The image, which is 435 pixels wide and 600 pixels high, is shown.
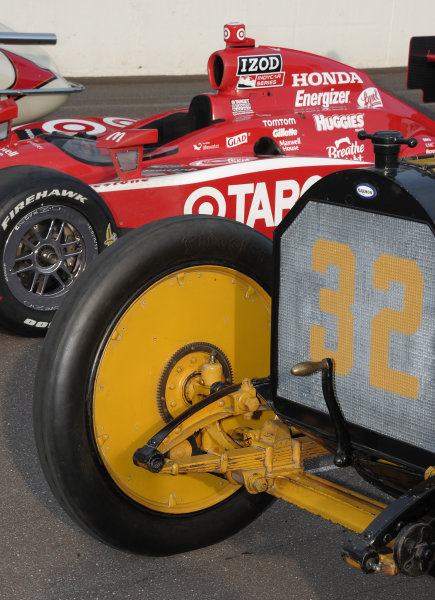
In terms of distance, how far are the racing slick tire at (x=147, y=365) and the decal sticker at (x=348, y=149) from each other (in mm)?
3980

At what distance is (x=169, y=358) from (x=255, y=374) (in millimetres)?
344

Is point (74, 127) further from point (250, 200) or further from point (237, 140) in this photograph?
point (250, 200)

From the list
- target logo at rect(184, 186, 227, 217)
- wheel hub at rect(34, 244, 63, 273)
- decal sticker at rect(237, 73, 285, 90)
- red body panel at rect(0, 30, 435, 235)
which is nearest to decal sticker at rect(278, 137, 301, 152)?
red body panel at rect(0, 30, 435, 235)

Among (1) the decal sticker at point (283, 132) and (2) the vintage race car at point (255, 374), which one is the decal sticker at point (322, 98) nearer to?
(1) the decal sticker at point (283, 132)

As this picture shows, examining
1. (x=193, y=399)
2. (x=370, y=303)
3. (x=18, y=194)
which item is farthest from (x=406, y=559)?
(x=18, y=194)

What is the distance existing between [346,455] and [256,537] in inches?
30.9

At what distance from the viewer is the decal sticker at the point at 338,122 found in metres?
6.98

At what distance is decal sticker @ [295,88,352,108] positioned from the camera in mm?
7289

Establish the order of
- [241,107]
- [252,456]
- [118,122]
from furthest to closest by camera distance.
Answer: [118,122]
[241,107]
[252,456]

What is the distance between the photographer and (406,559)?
2229 millimetres

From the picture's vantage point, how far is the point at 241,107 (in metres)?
6.97

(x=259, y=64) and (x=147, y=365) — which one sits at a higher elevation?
(x=259, y=64)

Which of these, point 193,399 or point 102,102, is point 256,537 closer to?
point 193,399

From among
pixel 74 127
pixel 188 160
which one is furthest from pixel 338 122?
pixel 74 127
